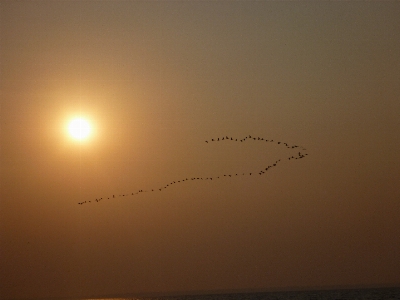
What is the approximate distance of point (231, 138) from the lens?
4106 cm

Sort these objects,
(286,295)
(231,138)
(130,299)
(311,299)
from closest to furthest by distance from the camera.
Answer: (231,138) → (311,299) → (286,295) → (130,299)

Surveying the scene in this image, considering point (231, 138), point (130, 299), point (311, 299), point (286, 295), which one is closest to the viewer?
point (231, 138)

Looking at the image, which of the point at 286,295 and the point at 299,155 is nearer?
the point at 299,155

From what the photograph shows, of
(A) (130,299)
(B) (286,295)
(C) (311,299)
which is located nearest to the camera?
(C) (311,299)

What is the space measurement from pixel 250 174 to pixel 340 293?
21.1 metres

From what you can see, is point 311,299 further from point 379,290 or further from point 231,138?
point 231,138

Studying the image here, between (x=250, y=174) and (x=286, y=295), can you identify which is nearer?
(x=250, y=174)

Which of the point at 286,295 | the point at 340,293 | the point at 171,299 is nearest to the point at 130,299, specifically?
the point at 171,299

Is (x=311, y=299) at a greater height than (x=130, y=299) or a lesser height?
lesser

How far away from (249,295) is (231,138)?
23.8 metres

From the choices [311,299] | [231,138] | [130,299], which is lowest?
[311,299]

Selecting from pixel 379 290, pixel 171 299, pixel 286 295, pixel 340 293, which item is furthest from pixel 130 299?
pixel 379 290

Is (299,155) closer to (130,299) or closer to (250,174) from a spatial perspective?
(250,174)

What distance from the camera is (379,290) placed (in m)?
57.2
